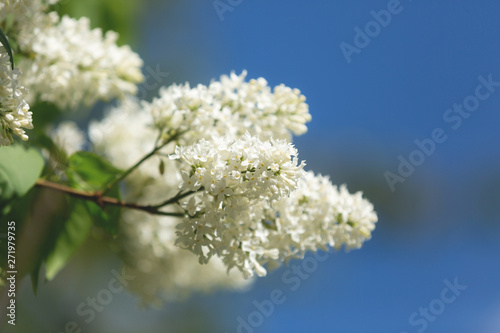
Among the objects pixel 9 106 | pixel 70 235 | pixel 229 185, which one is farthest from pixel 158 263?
pixel 9 106

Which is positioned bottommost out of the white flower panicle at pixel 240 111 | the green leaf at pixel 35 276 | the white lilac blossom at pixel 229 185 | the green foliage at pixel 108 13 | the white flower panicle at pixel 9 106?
the white lilac blossom at pixel 229 185

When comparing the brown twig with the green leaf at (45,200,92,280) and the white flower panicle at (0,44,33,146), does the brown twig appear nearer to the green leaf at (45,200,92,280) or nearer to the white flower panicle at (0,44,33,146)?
the green leaf at (45,200,92,280)

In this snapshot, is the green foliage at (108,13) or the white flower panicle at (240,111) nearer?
the white flower panicle at (240,111)

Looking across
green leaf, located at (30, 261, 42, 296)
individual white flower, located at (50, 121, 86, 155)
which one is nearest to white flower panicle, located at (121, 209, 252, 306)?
individual white flower, located at (50, 121, 86, 155)

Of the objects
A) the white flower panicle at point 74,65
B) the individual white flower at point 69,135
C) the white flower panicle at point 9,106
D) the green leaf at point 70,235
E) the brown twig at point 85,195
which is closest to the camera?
the white flower panicle at point 9,106

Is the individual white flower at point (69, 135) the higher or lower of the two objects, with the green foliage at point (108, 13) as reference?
lower

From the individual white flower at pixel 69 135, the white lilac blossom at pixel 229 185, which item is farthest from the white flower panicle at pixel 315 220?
the individual white flower at pixel 69 135

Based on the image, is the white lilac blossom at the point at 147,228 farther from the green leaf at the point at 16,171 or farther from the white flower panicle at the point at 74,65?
the green leaf at the point at 16,171
